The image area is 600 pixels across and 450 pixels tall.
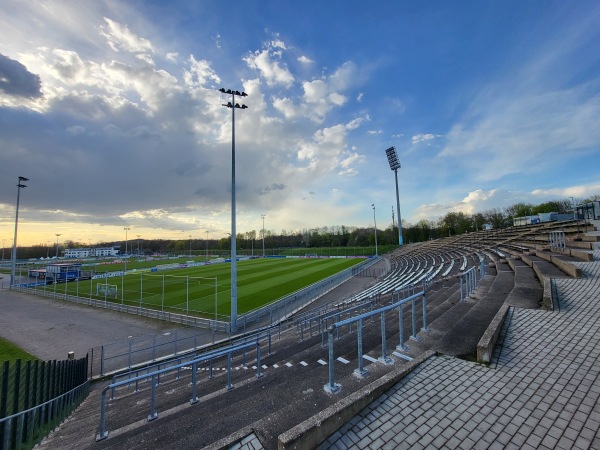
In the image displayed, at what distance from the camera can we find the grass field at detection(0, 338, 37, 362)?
530 inches

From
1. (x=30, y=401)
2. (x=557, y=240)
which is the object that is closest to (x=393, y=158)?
(x=557, y=240)

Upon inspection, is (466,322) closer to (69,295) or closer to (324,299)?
(324,299)

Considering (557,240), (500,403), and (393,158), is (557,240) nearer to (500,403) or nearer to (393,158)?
(500,403)

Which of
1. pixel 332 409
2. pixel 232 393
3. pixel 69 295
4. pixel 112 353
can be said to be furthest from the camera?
pixel 69 295

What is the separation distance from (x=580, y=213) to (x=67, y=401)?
4502cm

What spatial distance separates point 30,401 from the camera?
19.8 ft

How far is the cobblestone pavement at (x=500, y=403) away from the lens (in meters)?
3.15

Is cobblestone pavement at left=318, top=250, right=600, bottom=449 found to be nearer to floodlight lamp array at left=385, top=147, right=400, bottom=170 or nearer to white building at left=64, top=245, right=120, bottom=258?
floodlight lamp array at left=385, top=147, right=400, bottom=170

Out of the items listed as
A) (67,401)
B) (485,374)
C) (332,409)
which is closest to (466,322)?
(485,374)

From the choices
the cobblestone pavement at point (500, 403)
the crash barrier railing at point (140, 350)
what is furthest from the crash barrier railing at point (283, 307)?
the cobblestone pavement at point (500, 403)

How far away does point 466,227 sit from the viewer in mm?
79625

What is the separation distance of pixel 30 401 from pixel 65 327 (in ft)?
54.5

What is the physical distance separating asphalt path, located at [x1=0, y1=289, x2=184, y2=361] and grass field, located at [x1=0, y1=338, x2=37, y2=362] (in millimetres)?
296

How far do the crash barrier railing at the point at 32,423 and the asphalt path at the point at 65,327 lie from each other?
8.92 m
